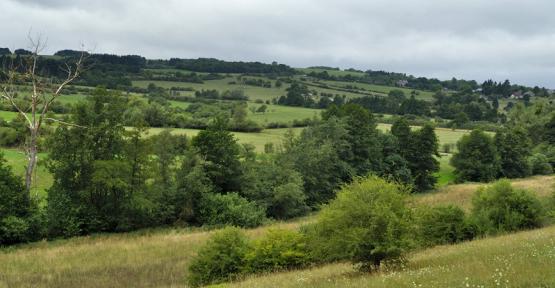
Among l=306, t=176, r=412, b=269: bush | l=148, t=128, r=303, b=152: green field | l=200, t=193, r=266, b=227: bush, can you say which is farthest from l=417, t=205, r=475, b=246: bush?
l=148, t=128, r=303, b=152: green field

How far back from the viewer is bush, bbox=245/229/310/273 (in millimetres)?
21734

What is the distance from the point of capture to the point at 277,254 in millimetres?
21906

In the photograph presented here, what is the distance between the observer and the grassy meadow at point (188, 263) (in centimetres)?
1172

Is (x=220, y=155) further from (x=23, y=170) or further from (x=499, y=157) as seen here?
(x=499, y=157)

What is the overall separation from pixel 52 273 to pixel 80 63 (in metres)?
19.2

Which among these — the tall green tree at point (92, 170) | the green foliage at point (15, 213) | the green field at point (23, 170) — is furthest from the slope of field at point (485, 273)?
the green field at point (23, 170)

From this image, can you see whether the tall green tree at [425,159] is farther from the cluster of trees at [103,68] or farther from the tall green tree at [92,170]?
the cluster of trees at [103,68]

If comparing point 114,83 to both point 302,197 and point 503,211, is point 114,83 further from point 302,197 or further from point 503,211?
point 503,211

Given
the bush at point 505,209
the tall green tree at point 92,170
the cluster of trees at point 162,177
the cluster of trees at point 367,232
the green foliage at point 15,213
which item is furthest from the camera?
the cluster of trees at point 162,177

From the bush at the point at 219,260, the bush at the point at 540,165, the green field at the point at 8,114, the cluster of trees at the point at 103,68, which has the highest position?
the cluster of trees at the point at 103,68

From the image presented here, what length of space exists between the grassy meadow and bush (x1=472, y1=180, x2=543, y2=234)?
95.2 inches

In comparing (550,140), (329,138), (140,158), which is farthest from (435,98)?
(140,158)

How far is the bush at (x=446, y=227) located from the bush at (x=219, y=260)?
9731 mm

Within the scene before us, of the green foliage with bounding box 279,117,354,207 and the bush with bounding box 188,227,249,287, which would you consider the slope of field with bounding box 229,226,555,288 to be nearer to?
the bush with bounding box 188,227,249,287
